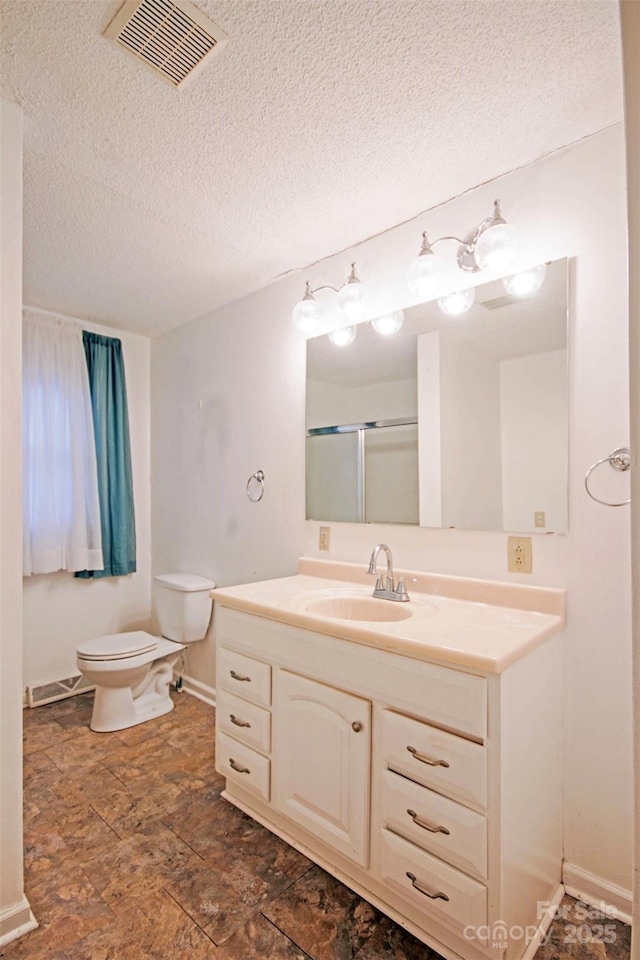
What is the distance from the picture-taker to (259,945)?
132cm

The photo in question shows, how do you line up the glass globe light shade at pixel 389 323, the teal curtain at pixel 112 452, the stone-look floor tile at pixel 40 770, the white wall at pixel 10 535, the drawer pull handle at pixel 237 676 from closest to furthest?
the white wall at pixel 10 535 < the drawer pull handle at pixel 237 676 < the glass globe light shade at pixel 389 323 < the stone-look floor tile at pixel 40 770 < the teal curtain at pixel 112 452

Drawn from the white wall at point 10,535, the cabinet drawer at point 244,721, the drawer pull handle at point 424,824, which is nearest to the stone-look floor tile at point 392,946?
the drawer pull handle at point 424,824

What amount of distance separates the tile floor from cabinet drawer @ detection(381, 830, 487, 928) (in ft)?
0.53

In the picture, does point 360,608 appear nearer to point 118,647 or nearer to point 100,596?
point 118,647

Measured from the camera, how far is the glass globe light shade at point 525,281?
1601 millimetres

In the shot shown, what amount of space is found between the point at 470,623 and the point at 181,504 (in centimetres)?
219

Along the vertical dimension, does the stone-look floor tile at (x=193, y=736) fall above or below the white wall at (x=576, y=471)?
below

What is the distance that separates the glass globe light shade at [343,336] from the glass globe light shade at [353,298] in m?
0.08

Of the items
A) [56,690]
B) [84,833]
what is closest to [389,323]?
[84,833]

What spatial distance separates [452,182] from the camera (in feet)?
5.68

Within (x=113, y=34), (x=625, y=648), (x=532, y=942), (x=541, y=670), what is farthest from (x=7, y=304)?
(x=532, y=942)

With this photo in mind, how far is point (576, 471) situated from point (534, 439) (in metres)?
0.17

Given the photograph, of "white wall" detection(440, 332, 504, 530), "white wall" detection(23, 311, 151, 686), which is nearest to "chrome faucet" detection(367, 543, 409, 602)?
"white wall" detection(440, 332, 504, 530)

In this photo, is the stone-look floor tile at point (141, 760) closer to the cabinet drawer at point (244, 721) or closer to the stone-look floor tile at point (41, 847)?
the stone-look floor tile at point (41, 847)
